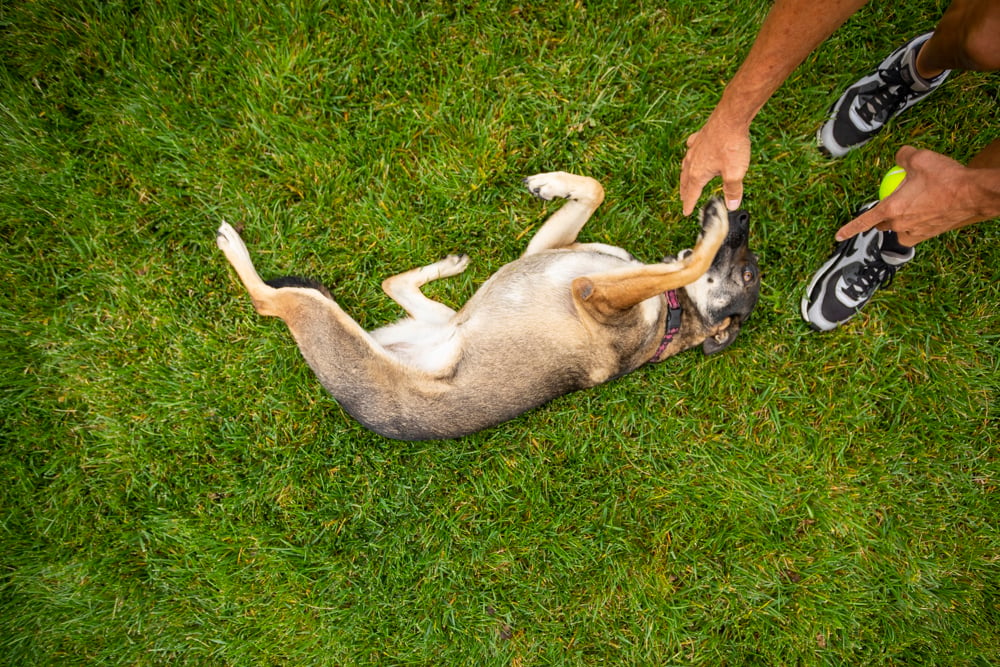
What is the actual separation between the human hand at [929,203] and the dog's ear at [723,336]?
86cm

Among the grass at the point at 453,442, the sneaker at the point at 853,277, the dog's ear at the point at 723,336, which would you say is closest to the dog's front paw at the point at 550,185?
the grass at the point at 453,442

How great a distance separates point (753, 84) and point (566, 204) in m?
1.34

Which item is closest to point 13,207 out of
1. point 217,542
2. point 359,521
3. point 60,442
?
point 60,442

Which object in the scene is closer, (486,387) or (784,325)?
(486,387)

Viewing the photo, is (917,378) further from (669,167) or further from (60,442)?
(60,442)

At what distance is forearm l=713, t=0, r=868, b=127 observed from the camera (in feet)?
6.81

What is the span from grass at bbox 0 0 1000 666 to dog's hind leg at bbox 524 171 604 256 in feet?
1.06

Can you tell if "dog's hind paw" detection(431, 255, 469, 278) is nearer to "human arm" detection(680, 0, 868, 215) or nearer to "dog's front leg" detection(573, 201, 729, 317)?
"dog's front leg" detection(573, 201, 729, 317)

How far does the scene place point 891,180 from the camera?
140 inches

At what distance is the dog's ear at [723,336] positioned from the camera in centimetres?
341

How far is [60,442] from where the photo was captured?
12.5ft

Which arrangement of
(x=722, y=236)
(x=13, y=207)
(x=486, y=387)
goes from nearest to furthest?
(x=722, y=236) < (x=486, y=387) < (x=13, y=207)

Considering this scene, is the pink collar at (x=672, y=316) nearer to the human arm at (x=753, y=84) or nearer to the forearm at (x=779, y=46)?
the human arm at (x=753, y=84)

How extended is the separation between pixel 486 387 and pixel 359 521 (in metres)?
1.59
